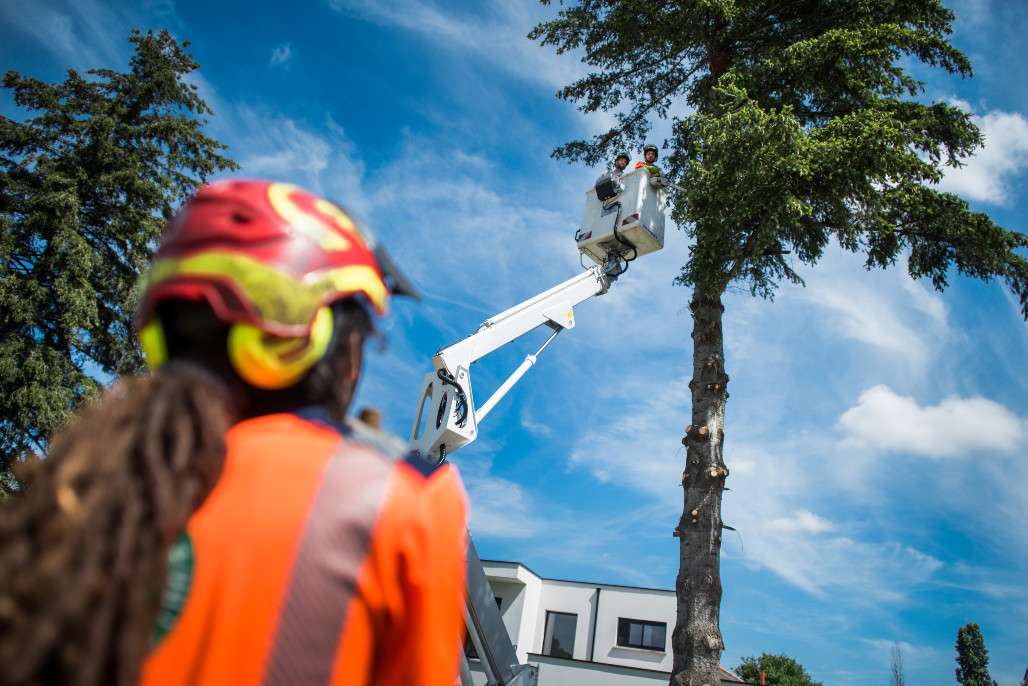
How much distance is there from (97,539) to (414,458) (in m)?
0.49

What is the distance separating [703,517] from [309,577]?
328 inches

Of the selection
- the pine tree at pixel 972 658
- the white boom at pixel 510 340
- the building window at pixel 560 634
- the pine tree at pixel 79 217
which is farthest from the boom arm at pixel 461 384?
the pine tree at pixel 972 658

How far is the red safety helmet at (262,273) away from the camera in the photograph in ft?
3.48

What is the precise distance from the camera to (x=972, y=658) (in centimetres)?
4950

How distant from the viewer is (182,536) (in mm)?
904

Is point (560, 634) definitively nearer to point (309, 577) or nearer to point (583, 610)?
point (583, 610)

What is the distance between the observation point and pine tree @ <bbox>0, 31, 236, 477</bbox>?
13016mm

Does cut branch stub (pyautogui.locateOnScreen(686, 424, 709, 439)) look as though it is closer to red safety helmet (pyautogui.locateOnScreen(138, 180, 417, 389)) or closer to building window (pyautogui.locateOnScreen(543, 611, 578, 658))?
red safety helmet (pyautogui.locateOnScreen(138, 180, 417, 389))

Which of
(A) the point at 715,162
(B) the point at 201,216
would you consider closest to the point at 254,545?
(B) the point at 201,216

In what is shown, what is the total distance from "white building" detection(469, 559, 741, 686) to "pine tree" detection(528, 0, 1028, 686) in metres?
14.2

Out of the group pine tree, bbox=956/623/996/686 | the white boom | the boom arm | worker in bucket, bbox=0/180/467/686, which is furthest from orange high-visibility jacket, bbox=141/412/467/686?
pine tree, bbox=956/623/996/686

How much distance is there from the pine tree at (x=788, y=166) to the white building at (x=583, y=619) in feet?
46.7

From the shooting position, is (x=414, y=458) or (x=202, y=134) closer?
(x=414, y=458)

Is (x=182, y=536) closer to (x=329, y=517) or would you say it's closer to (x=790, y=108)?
(x=329, y=517)
